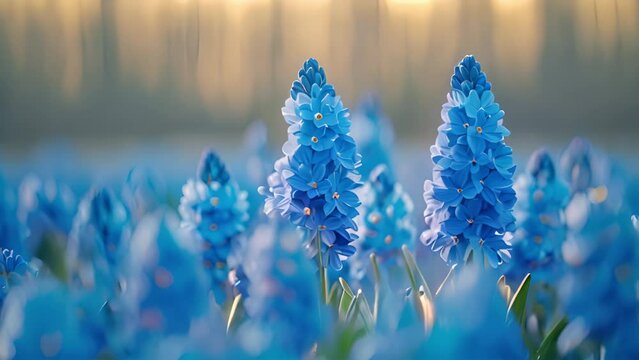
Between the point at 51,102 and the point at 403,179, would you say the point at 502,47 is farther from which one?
the point at 51,102

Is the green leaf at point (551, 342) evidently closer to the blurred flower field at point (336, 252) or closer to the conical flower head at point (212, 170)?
the blurred flower field at point (336, 252)

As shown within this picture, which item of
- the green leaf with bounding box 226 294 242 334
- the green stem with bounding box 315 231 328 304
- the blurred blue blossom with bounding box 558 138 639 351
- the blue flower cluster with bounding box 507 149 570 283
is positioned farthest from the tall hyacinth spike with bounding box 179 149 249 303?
the blurred blue blossom with bounding box 558 138 639 351

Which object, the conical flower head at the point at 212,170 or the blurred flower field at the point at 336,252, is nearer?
the blurred flower field at the point at 336,252

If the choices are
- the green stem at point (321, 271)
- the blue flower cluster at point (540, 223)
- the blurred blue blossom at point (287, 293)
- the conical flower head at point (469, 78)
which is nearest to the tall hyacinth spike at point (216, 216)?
the green stem at point (321, 271)

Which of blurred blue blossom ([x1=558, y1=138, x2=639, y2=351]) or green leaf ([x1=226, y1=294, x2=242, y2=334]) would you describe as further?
green leaf ([x1=226, y1=294, x2=242, y2=334])

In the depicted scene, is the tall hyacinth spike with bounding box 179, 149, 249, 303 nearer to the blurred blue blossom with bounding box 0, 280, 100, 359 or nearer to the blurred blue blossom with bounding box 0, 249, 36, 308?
the blurred blue blossom with bounding box 0, 249, 36, 308

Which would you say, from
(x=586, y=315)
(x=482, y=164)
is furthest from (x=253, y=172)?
(x=586, y=315)

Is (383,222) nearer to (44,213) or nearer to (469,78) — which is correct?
(469,78)
